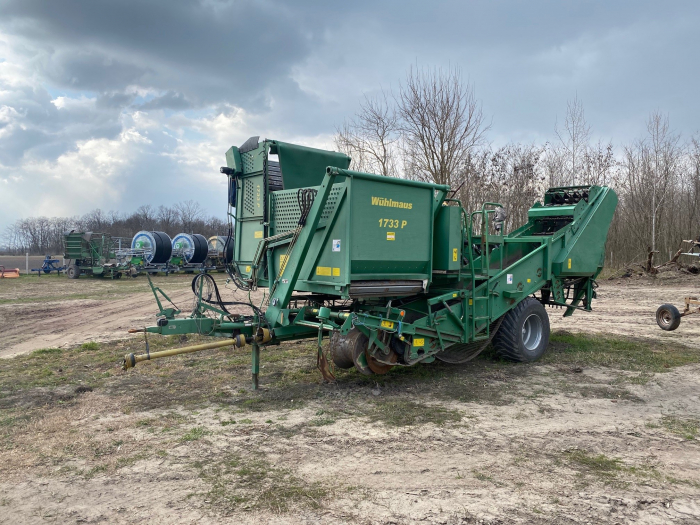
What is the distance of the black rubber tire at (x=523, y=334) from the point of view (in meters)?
7.77

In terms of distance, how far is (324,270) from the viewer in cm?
600

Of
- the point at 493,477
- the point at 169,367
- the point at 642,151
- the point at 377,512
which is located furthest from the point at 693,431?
the point at 642,151

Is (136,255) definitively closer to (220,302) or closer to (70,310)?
(70,310)

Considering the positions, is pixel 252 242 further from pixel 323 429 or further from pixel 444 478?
pixel 444 478

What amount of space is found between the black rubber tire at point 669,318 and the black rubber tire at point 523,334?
349cm

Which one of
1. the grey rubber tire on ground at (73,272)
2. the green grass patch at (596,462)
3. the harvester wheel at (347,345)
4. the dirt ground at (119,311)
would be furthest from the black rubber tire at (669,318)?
the grey rubber tire on ground at (73,272)

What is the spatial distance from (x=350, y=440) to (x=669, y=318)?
8.14 metres

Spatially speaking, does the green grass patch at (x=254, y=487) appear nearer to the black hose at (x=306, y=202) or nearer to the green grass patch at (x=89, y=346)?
the black hose at (x=306, y=202)

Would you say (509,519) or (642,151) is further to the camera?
(642,151)

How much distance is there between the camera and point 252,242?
709cm

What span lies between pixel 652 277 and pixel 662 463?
1970 cm

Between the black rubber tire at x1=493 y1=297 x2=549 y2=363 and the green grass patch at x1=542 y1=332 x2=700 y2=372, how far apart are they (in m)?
0.29

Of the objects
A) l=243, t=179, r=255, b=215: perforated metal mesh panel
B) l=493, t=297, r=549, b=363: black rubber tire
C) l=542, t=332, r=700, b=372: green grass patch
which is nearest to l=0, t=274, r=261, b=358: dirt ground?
l=243, t=179, r=255, b=215: perforated metal mesh panel

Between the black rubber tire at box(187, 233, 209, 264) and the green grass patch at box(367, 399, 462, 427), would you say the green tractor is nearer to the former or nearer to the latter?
the black rubber tire at box(187, 233, 209, 264)
